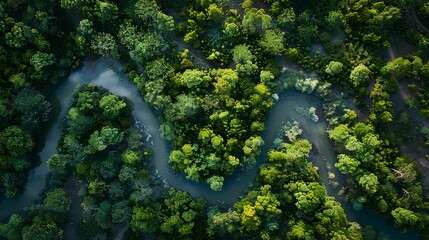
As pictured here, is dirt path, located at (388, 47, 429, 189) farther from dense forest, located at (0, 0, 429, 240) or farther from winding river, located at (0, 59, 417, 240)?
winding river, located at (0, 59, 417, 240)

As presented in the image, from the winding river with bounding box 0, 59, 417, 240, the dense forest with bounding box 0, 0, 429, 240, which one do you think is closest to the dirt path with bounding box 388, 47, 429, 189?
the dense forest with bounding box 0, 0, 429, 240

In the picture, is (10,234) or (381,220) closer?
(10,234)

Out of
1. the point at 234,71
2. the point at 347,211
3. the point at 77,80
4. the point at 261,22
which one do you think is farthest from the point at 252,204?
the point at 77,80

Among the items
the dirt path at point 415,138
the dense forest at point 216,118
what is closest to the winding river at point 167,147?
the dense forest at point 216,118

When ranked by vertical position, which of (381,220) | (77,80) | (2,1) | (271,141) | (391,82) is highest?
(2,1)

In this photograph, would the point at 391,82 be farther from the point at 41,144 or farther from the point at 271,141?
the point at 41,144
